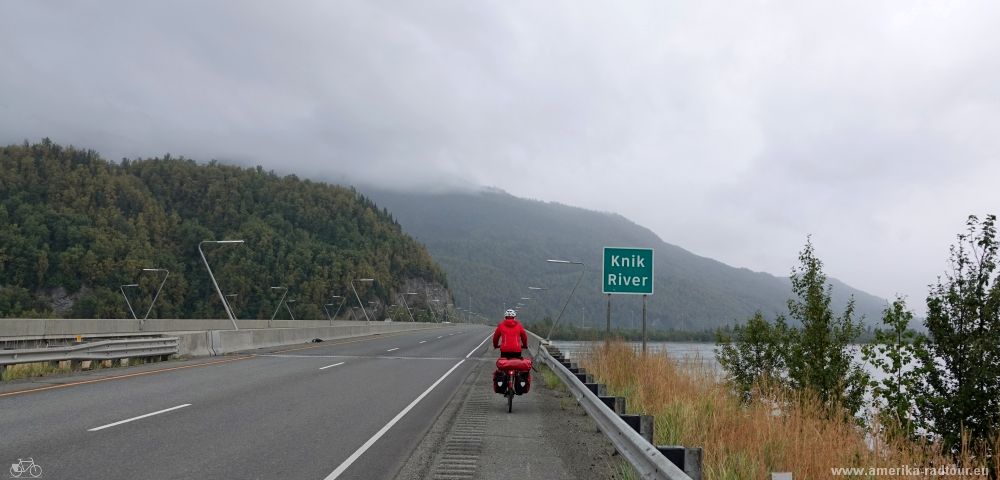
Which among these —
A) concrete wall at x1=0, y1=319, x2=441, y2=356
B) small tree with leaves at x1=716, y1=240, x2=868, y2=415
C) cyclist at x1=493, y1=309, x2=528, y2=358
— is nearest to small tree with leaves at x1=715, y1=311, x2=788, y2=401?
small tree with leaves at x1=716, y1=240, x2=868, y2=415

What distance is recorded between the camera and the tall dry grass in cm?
749

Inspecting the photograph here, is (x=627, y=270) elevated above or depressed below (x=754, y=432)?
above

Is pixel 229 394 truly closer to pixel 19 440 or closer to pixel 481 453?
pixel 19 440

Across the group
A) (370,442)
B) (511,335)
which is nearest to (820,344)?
(511,335)

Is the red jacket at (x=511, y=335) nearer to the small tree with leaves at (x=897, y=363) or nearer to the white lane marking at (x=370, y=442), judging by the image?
the white lane marking at (x=370, y=442)

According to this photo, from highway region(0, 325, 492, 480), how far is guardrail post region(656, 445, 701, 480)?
10.3ft

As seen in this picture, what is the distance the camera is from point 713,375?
14727 mm

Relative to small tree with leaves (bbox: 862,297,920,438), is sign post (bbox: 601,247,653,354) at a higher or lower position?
higher

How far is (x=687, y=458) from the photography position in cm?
612

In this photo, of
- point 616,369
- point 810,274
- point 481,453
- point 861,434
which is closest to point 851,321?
point 810,274

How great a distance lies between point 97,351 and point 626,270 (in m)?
15.3

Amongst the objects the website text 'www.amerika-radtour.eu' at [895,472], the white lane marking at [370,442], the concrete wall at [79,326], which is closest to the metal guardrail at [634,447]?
the website text 'www.amerika-radtour.eu' at [895,472]

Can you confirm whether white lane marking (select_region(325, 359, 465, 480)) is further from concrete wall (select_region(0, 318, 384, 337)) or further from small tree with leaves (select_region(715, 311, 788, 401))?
small tree with leaves (select_region(715, 311, 788, 401))

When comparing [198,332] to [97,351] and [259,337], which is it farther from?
[259,337]
